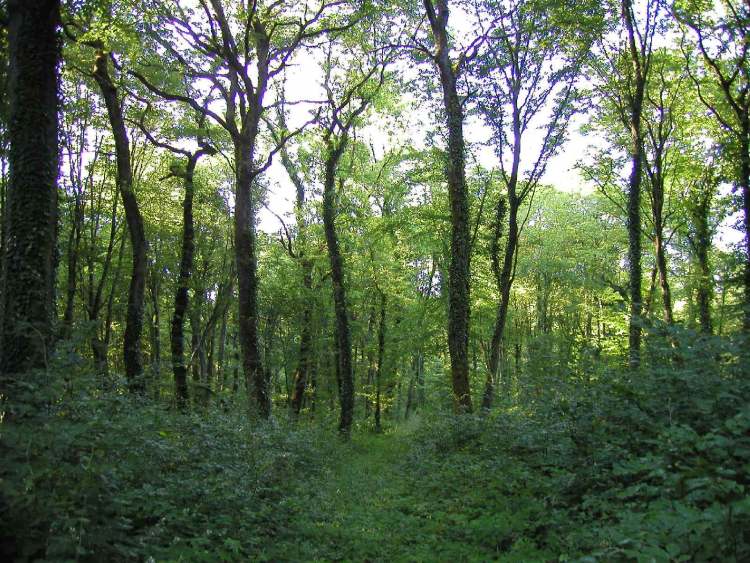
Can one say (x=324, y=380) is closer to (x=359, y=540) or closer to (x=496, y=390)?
(x=496, y=390)

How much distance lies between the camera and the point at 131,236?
14.6 m

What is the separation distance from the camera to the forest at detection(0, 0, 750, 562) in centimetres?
437

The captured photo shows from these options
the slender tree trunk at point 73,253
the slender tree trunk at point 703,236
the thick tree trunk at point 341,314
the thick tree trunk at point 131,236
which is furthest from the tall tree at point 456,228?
the slender tree trunk at point 73,253

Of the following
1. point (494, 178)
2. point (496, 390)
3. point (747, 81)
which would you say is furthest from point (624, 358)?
point (494, 178)

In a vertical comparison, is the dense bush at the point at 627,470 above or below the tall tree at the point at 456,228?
below

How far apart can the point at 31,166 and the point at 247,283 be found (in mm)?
6933

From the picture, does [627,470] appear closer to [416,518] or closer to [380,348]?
[416,518]

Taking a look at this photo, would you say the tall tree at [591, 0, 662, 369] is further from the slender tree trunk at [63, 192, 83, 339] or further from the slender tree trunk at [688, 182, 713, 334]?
the slender tree trunk at [63, 192, 83, 339]

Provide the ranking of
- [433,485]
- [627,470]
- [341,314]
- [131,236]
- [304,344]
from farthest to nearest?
[304,344], [341,314], [131,236], [433,485], [627,470]

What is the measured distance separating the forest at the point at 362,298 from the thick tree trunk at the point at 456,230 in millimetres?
94

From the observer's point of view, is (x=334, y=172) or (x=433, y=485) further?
(x=334, y=172)

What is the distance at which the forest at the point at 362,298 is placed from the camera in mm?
4367

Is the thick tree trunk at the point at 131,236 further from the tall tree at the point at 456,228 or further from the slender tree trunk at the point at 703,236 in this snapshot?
the slender tree trunk at the point at 703,236

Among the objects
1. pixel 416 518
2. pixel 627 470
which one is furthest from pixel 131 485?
pixel 627 470
